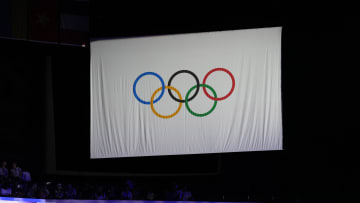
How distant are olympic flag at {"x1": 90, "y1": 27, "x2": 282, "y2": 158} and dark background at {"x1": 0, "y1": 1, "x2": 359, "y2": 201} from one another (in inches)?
13.6

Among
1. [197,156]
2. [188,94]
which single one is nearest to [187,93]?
[188,94]

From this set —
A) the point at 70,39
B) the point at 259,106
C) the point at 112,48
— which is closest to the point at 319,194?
the point at 259,106

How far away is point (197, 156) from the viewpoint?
10.2m

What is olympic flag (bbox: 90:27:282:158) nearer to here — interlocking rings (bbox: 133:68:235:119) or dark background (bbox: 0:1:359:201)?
interlocking rings (bbox: 133:68:235:119)

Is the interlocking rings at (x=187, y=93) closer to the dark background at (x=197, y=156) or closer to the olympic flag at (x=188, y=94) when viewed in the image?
the olympic flag at (x=188, y=94)

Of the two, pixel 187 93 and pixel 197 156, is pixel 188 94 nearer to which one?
pixel 187 93

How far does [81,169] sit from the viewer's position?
404 inches

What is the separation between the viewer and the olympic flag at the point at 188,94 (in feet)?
25.0

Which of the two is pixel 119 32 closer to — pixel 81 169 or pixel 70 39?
pixel 70 39

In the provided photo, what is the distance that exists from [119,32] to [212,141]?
275cm

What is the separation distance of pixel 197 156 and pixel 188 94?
9.35ft

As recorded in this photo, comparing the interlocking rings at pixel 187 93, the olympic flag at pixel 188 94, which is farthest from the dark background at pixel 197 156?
the interlocking rings at pixel 187 93

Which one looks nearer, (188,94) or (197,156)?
(188,94)

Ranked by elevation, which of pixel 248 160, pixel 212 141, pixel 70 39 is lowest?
pixel 248 160
